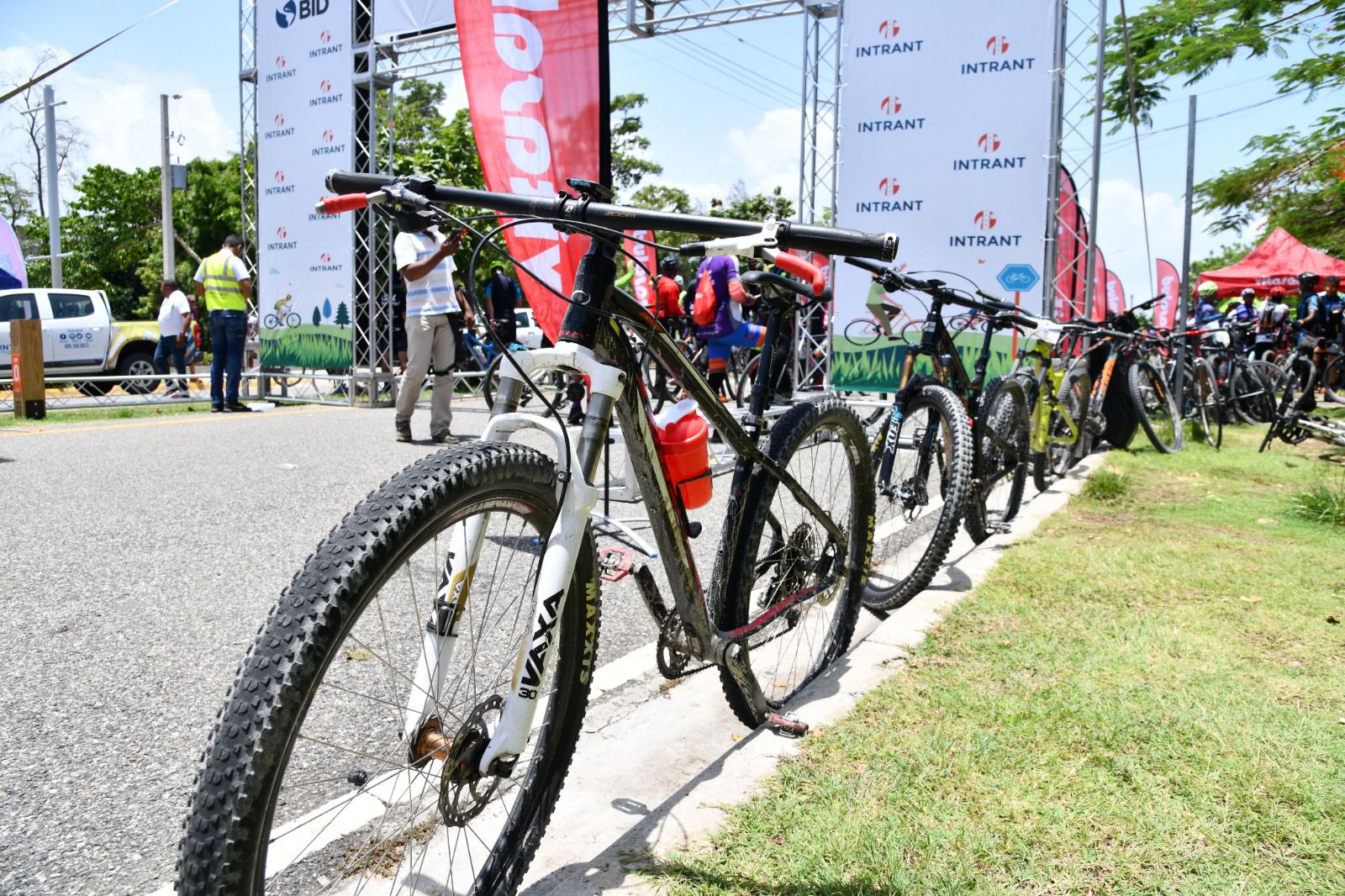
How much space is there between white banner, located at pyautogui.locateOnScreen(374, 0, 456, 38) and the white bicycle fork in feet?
37.9

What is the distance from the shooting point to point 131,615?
3.58 m

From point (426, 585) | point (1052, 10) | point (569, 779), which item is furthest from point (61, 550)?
point (1052, 10)

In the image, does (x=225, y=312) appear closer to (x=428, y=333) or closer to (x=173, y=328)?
(x=428, y=333)

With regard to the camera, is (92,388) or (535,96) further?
(92,388)

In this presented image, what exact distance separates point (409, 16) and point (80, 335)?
9630mm

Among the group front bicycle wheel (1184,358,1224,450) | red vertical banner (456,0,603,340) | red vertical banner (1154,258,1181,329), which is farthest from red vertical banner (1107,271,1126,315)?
red vertical banner (456,0,603,340)

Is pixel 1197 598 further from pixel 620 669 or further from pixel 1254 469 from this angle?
pixel 1254 469

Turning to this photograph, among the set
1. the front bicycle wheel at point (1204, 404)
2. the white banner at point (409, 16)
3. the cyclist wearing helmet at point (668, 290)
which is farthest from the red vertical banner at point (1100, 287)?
the white banner at point (409, 16)

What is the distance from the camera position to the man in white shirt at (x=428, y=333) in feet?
26.7

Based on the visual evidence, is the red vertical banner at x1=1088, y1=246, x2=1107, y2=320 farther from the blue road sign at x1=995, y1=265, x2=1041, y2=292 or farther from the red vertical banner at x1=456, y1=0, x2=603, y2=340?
the red vertical banner at x1=456, y1=0, x2=603, y2=340

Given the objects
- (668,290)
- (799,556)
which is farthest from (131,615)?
(668,290)

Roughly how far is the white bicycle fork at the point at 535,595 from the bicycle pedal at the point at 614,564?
25 cm

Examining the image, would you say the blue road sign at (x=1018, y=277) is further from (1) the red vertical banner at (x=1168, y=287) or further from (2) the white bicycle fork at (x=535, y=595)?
(1) the red vertical banner at (x=1168, y=287)

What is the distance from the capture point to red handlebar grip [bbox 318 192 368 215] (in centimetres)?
200
